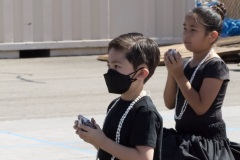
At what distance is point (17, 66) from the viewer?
16.4 metres

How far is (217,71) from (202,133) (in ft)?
1.37

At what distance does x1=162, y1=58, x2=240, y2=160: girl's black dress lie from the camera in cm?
476

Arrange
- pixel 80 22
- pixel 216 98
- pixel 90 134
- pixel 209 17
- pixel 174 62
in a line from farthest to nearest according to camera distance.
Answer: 1. pixel 80 22
2. pixel 209 17
3. pixel 216 98
4. pixel 174 62
5. pixel 90 134

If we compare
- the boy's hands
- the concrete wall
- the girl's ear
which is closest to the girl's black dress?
the girl's ear

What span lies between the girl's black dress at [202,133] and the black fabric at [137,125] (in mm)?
954

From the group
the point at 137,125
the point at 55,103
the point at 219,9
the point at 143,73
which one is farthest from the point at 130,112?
the point at 55,103

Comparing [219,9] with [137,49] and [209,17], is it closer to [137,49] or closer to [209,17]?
[209,17]

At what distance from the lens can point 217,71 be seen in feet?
16.1

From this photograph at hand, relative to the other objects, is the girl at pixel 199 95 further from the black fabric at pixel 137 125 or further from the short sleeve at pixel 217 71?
the black fabric at pixel 137 125

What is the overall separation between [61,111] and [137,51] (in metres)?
7.05

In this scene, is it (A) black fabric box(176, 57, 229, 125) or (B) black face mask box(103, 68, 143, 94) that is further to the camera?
(A) black fabric box(176, 57, 229, 125)

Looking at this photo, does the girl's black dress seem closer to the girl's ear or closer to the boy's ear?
the girl's ear

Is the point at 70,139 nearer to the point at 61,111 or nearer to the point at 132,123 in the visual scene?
the point at 61,111

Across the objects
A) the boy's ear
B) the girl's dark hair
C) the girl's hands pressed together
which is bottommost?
the girl's hands pressed together
